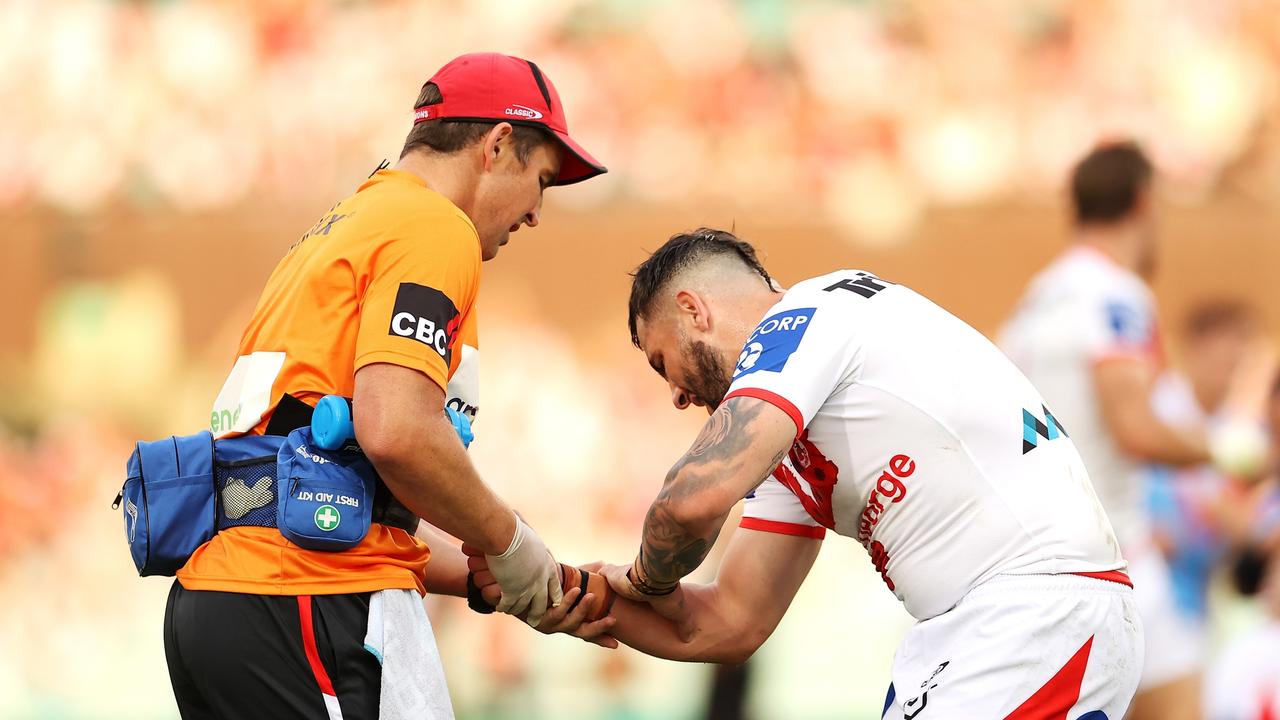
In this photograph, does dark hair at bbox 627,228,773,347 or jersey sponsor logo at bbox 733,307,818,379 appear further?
dark hair at bbox 627,228,773,347

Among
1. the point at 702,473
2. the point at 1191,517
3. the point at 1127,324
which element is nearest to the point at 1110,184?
the point at 1127,324

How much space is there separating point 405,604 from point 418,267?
0.80m

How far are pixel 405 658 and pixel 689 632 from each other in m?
1.05

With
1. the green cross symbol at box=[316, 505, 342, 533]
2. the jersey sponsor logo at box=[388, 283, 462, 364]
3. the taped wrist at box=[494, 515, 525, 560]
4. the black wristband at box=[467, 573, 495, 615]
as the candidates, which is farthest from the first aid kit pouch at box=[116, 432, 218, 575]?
the black wristband at box=[467, 573, 495, 615]

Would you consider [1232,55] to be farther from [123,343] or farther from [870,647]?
[123,343]

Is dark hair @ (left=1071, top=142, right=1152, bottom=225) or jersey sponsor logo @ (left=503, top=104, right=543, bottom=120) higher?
jersey sponsor logo @ (left=503, top=104, right=543, bottom=120)

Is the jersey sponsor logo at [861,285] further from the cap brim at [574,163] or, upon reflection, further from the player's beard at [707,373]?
the cap brim at [574,163]

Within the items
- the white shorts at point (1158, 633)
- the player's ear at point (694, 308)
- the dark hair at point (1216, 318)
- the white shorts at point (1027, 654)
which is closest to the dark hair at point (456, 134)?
the player's ear at point (694, 308)

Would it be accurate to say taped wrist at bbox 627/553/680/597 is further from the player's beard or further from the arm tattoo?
the player's beard

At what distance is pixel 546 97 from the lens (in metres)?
3.82

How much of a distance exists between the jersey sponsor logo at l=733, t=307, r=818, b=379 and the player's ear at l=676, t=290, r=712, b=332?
31cm

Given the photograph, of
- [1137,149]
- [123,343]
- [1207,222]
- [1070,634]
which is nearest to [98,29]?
[123,343]

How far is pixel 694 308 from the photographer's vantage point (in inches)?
148

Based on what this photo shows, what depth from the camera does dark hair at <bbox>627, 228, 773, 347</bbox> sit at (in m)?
3.83
